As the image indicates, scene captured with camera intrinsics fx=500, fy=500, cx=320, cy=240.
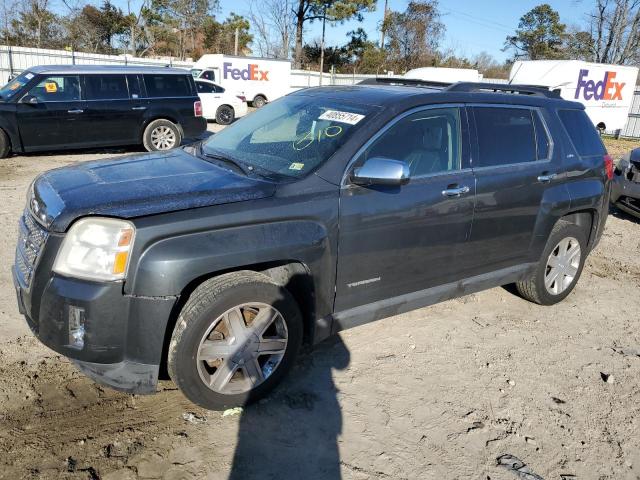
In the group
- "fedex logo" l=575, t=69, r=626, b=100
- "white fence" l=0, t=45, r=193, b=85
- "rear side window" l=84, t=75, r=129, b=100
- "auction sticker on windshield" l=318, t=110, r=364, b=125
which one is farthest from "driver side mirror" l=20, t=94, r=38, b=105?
"fedex logo" l=575, t=69, r=626, b=100

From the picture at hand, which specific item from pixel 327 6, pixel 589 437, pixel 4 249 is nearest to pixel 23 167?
pixel 4 249

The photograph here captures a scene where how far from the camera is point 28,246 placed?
2816 millimetres

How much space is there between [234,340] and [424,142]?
188 centimetres

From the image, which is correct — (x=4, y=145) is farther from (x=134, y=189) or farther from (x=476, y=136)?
(x=476, y=136)

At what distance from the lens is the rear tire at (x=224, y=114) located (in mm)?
16953

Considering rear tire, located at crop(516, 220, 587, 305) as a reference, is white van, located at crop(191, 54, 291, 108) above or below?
above

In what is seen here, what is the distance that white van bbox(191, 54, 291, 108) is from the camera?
21.1 meters

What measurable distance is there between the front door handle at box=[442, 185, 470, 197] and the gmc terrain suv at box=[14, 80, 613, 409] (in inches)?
0.4

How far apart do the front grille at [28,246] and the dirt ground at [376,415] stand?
2.56ft

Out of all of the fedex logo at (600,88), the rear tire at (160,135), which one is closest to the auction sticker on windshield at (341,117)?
the rear tire at (160,135)

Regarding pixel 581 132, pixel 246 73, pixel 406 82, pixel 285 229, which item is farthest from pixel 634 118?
pixel 285 229

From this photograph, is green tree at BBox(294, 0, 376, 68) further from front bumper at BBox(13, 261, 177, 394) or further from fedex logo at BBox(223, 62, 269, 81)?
front bumper at BBox(13, 261, 177, 394)

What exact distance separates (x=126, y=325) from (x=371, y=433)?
1.49 metres

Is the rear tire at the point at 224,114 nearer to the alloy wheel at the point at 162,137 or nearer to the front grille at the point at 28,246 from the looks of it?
the alloy wheel at the point at 162,137
